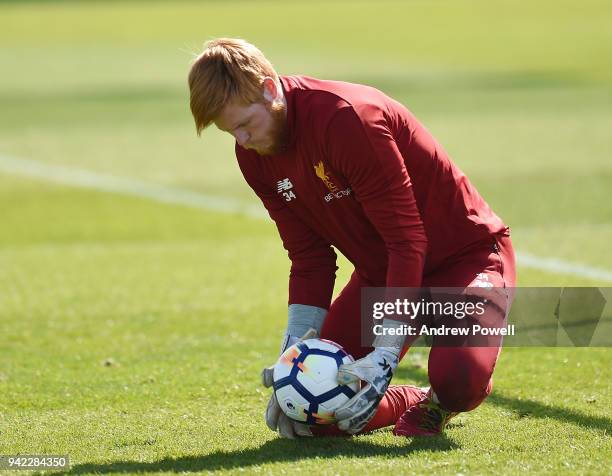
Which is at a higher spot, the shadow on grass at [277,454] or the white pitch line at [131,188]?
the shadow on grass at [277,454]

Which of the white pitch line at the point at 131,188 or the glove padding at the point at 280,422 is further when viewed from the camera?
the white pitch line at the point at 131,188

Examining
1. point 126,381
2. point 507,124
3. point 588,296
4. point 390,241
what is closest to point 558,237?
point 588,296

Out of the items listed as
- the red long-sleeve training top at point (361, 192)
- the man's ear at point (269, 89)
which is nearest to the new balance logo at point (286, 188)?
the red long-sleeve training top at point (361, 192)

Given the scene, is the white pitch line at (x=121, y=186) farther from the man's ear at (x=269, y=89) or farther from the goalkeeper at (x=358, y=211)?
the man's ear at (x=269, y=89)

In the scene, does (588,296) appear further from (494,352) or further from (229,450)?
(229,450)

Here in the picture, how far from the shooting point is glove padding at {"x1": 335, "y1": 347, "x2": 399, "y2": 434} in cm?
543

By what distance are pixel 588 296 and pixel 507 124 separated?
11.3m

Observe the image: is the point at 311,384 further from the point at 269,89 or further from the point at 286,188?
the point at 269,89

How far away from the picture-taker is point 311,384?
18.4 feet

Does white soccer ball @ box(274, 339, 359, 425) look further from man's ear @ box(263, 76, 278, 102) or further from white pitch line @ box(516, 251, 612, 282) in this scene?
white pitch line @ box(516, 251, 612, 282)

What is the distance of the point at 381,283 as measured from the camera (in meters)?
6.15

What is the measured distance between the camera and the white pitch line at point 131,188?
534 inches

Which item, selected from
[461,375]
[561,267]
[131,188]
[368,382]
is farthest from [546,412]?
[131,188]

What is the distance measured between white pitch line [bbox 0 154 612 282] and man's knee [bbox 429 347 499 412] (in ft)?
15.3
